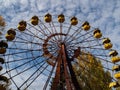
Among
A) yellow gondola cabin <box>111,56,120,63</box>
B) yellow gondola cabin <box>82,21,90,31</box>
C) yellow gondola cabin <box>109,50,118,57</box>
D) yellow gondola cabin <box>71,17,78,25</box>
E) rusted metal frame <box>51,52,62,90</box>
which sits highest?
yellow gondola cabin <box>71,17,78,25</box>

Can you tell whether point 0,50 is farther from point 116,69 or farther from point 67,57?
point 116,69

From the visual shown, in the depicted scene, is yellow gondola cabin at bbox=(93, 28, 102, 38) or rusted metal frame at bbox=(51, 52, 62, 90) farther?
yellow gondola cabin at bbox=(93, 28, 102, 38)

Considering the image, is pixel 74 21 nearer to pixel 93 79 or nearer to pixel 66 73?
pixel 66 73

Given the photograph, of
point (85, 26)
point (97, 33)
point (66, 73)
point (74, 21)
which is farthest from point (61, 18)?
point (66, 73)

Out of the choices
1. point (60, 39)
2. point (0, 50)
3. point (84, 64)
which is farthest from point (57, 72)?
point (84, 64)

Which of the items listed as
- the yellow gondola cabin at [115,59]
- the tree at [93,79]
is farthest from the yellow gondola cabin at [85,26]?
the tree at [93,79]

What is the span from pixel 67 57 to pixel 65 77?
2.01 meters

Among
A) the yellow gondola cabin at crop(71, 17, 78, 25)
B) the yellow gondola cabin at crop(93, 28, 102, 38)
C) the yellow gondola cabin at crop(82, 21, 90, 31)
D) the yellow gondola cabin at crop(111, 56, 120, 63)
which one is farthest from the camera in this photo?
the yellow gondola cabin at crop(71, 17, 78, 25)

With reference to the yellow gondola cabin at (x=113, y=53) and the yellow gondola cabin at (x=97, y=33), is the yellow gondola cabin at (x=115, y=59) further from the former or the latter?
the yellow gondola cabin at (x=97, y=33)

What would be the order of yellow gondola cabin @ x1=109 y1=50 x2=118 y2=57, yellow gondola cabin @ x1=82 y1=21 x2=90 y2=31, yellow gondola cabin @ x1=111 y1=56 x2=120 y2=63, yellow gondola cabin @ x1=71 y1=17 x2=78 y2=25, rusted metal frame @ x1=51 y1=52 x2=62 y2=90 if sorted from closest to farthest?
rusted metal frame @ x1=51 y1=52 x2=62 y2=90
yellow gondola cabin @ x1=111 y1=56 x2=120 y2=63
yellow gondola cabin @ x1=109 y1=50 x2=118 y2=57
yellow gondola cabin @ x1=82 y1=21 x2=90 y2=31
yellow gondola cabin @ x1=71 y1=17 x2=78 y2=25

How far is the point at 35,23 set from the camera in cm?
2383

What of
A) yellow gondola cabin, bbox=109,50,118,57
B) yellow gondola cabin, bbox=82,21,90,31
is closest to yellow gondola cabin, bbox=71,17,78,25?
yellow gondola cabin, bbox=82,21,90,31

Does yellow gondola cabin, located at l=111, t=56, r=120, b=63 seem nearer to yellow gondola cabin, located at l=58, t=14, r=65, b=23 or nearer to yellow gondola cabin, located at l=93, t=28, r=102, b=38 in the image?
yellow gondola cabin, located at l=93, t=28, r=102, b=38

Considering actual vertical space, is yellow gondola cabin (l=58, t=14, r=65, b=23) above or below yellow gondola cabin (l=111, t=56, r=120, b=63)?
above
